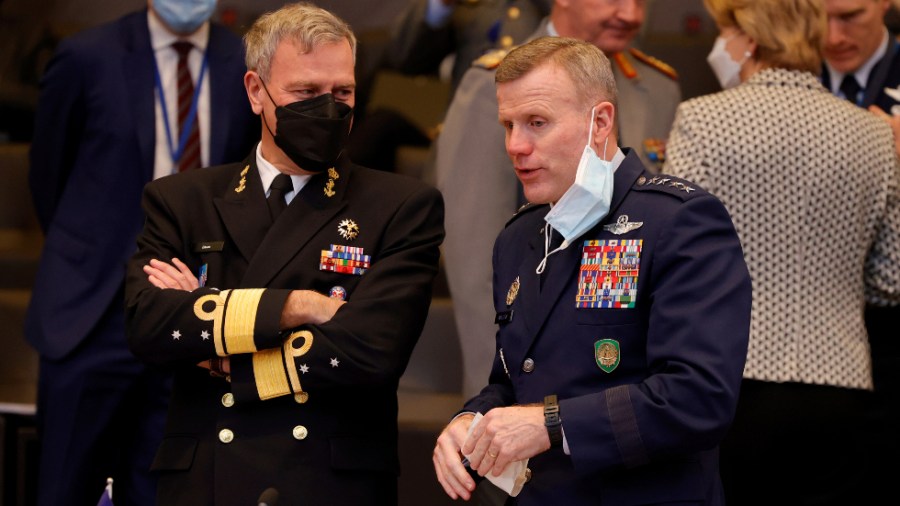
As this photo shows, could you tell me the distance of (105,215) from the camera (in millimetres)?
3684

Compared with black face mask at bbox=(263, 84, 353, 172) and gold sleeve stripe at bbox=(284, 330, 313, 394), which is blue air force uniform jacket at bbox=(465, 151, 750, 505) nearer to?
gold sleeve stripe at bbox=(284, 330, 313, 394)

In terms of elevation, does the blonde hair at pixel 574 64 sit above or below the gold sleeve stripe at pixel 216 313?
above

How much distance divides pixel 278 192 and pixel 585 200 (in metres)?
0.79

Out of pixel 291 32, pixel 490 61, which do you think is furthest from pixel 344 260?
pixel 490 61

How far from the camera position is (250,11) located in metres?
4.80

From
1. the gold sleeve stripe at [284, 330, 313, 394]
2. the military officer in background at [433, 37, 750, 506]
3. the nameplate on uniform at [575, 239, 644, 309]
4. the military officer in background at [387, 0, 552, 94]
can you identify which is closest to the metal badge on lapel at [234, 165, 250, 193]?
the gold sleeve stripe at [284, 330, 313, 394]

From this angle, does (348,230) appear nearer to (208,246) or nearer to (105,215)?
(208,246)

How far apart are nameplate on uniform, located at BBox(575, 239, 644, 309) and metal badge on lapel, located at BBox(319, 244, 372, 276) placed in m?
0.58

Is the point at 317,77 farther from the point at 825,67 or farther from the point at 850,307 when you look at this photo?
the point at 825,67

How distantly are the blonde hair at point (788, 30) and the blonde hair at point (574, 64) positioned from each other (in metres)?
0.92

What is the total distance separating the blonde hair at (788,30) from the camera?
3.17 m

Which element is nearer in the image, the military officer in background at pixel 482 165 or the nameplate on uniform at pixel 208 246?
the nameplate on uniform at pixel 208 246

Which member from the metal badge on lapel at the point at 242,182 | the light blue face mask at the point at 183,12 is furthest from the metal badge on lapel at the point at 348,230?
the light blue face mask at the point at 183,12

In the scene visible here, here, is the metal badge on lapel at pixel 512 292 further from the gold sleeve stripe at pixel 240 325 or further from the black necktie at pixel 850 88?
the black necktie at pixel 850 88
